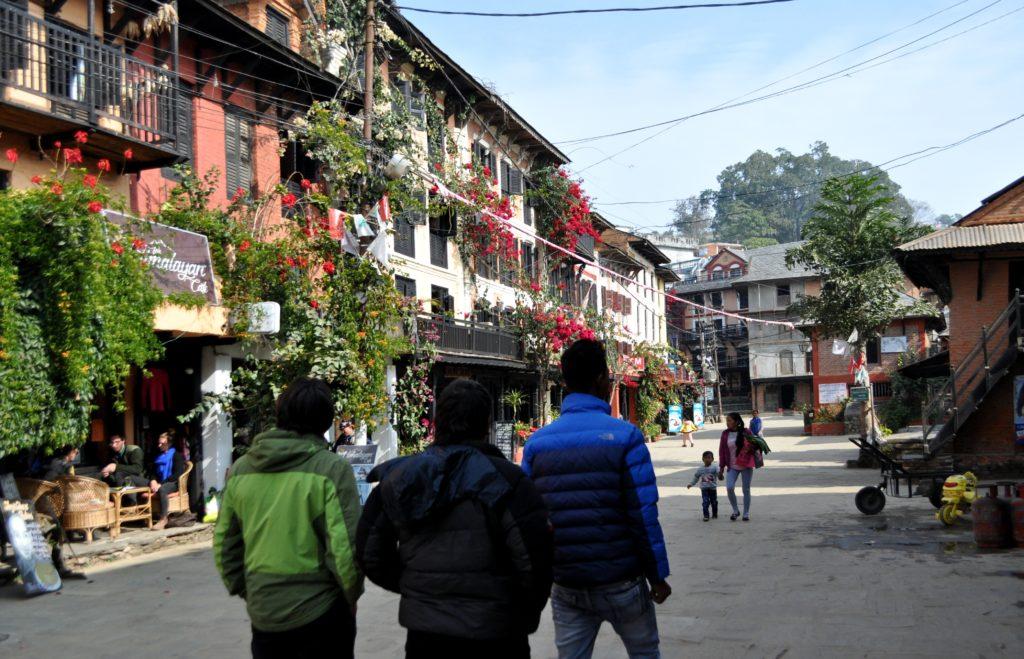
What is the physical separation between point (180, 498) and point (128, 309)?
3694 mm

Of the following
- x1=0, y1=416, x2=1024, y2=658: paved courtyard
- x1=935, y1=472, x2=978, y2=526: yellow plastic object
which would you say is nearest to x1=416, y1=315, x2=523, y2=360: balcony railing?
x1=0, y1=416, x2=1024, y2=658: paved courtyard

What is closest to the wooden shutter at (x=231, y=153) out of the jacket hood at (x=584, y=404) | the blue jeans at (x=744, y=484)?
the blue jeans at (x=744, y=484)

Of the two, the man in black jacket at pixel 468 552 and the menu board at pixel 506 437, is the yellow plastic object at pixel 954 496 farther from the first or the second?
the menu board at pixel 506 437

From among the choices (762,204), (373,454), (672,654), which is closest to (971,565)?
(672,654)

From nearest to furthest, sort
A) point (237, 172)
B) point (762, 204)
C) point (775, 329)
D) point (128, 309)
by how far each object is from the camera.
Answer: point (128, 309)
point (237, 172)
point (775, 329)
point (762, 204)

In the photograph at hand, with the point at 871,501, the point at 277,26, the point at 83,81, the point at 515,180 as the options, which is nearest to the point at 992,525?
the point at 871,501

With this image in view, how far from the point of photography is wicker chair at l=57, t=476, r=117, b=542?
41.0ft

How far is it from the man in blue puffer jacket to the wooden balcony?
10278 mm

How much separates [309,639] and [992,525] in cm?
962

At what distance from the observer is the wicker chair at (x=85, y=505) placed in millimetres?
12484

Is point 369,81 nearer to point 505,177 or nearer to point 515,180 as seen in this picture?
point 505,177

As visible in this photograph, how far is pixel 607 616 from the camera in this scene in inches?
171

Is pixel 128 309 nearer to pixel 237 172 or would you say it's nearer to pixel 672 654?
pixel 237 172

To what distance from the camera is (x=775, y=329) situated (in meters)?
77.8
